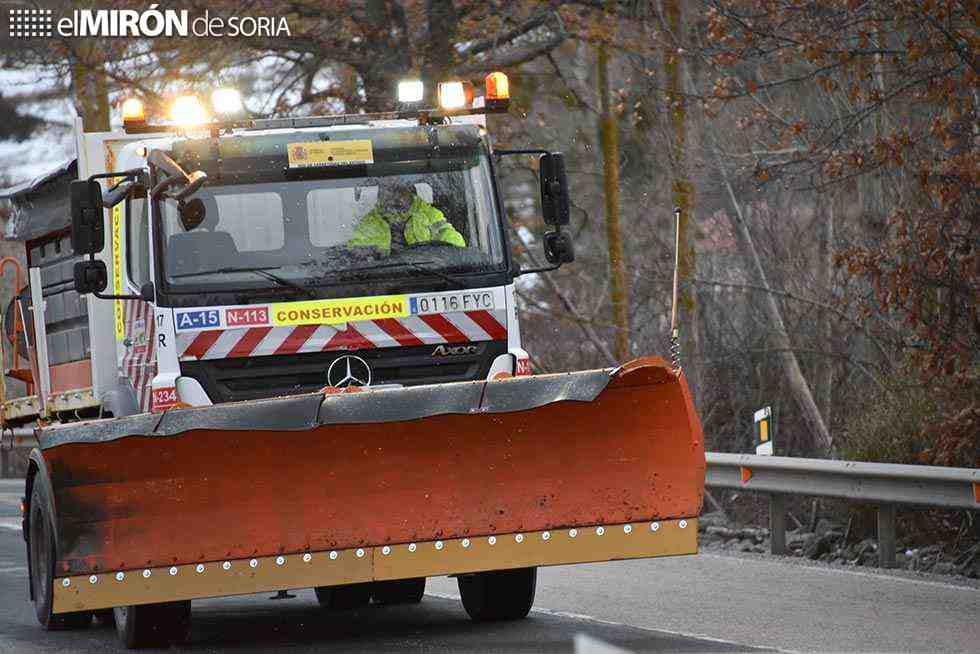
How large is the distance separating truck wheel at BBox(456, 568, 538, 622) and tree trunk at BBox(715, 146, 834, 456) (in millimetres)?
7720

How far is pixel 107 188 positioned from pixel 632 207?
17.1 metres

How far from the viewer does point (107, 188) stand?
31.4 feet

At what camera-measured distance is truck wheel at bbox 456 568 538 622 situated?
8742 millimetres

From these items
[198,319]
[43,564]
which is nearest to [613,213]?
[198,319]

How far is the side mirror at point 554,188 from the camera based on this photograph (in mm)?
9523

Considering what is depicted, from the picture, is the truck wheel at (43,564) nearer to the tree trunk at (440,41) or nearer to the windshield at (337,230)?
the windshield at (337,230)

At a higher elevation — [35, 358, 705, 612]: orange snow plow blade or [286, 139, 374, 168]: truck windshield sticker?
[286, 139, 374, 168]: truck windshield sticker

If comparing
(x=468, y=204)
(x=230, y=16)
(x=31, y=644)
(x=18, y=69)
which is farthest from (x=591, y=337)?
(x=31, y=644)

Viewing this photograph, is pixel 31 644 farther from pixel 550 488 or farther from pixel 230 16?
pixel 230 16

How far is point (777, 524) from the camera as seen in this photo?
12297 millimetres

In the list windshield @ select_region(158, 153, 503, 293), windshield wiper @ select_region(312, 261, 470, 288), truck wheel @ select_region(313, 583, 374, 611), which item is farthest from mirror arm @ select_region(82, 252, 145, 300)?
truck wheel @ select_region(313, 583, 374, 611)

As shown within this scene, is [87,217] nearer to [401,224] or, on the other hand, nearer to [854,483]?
[401,224]

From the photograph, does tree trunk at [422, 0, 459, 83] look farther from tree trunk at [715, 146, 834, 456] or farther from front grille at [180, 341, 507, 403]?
front grille at [180, 341, 507, 403]

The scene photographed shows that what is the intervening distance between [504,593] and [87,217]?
270 cm
